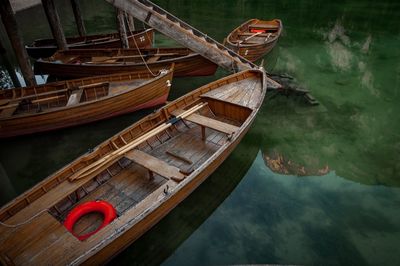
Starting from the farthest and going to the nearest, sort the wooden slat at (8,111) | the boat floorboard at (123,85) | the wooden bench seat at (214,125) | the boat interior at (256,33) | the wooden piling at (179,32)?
1. the boat interior at (256,33)
2. the wooden piling at (179,32)
3. the boat floorboard at (123,85)
4. the wooden slat at (8,111)
5. the wooden bench seat at (214,125)

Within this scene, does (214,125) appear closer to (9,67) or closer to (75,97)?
(75,97)

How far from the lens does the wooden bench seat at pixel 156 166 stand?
7242 mm

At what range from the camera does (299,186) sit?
918cm

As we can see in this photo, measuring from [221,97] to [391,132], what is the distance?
24.0ft

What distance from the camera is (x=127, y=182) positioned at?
7.92m

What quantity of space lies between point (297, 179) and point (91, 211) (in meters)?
6.51

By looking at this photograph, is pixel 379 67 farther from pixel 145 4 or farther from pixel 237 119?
pixel 145 4

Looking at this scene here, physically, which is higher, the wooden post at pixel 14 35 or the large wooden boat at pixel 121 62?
the wooden post at pixel 14 35

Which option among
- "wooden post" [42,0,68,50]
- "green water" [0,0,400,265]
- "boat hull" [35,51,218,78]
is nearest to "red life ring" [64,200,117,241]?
"green water" [0,0,400,265]

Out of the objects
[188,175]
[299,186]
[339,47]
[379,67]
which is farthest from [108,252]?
[339,47]

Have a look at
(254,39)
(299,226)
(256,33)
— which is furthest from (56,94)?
(256,33)

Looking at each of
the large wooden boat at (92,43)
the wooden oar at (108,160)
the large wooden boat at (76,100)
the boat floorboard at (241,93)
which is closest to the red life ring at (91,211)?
the wooden oar at (108,160)

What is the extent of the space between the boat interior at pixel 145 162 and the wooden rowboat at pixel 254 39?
4940mm

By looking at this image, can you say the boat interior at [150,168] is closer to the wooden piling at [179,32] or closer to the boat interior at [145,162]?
the boat interior at [145,162]
